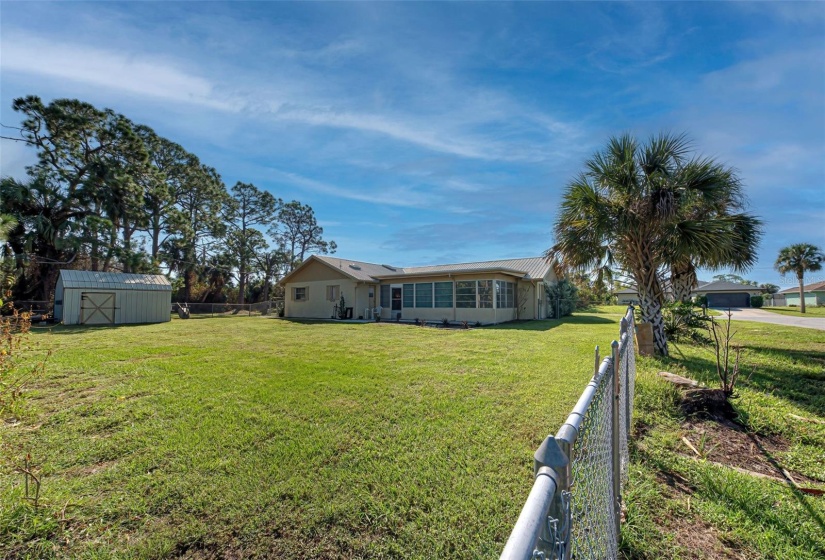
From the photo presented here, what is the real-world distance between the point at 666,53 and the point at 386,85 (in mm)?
6988

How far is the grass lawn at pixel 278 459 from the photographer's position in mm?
2527

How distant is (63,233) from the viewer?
22.1 meters

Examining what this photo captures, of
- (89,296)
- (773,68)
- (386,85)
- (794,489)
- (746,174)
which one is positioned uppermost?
(386,85)

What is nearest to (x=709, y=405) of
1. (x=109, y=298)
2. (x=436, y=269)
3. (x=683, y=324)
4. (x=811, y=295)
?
(x=683, y=324)

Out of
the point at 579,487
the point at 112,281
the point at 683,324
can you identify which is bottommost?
the point at 579,487

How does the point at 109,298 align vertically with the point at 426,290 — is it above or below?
below

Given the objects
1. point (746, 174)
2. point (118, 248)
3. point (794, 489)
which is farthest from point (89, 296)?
point (746, 174)

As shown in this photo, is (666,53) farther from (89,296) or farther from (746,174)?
(89,296)

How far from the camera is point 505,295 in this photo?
19.4 m

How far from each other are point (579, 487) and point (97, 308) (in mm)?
24577

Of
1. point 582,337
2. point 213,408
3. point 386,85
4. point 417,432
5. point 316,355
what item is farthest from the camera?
point 582,337

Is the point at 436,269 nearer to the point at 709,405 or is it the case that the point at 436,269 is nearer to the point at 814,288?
the point at 709,405

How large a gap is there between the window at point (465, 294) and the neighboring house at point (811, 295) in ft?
175

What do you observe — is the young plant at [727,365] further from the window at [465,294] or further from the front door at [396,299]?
the front door at [396,299]
